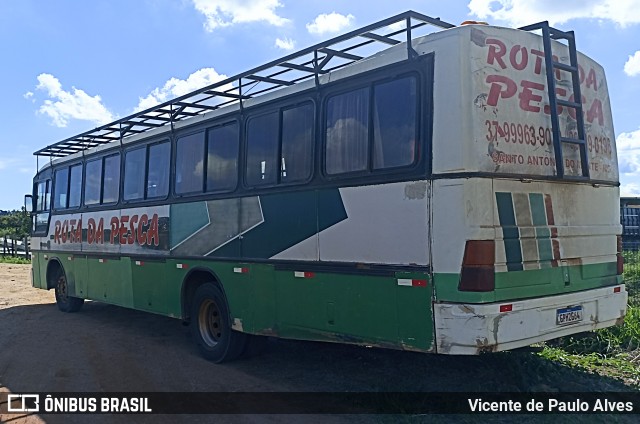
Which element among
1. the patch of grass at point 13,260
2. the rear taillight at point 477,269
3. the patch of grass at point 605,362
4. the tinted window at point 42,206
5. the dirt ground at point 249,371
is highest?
the tinted window at point 42,206

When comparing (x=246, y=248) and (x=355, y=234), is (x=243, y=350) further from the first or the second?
(x=355, y=234)

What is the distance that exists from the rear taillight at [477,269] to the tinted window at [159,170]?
551cm

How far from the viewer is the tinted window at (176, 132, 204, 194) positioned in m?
8.21

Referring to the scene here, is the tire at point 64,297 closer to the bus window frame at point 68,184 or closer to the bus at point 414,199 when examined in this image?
the bus window frame at point 68,184

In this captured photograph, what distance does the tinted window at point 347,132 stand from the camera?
18.6ft

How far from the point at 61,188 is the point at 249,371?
768 centimetres

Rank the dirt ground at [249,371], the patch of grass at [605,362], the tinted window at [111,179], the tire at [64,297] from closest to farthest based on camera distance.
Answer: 1. the dirt ground at [249,371]
2. the patch of grass at [605,362]
3. the tinted window at [111,179]
4. the tire at [64,297]

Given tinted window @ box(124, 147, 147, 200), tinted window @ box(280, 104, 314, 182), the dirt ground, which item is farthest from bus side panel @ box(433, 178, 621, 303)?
tinted window @ box(124, 147, 147, 200)

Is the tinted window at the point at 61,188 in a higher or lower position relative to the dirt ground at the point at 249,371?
higher

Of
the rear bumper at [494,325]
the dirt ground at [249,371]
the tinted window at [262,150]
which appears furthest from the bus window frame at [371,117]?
the dirt ground at [249,371]

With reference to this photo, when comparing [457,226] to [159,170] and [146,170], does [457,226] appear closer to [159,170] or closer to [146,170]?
[159,170]

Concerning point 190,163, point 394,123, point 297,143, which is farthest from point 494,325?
point 190,163

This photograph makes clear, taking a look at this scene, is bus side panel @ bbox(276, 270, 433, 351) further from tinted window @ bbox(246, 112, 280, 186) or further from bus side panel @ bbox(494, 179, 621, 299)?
tinted window @ bbox(246, 112, 280, 186)

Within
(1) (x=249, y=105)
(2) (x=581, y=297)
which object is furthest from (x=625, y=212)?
(1) (x=249, y=105)
